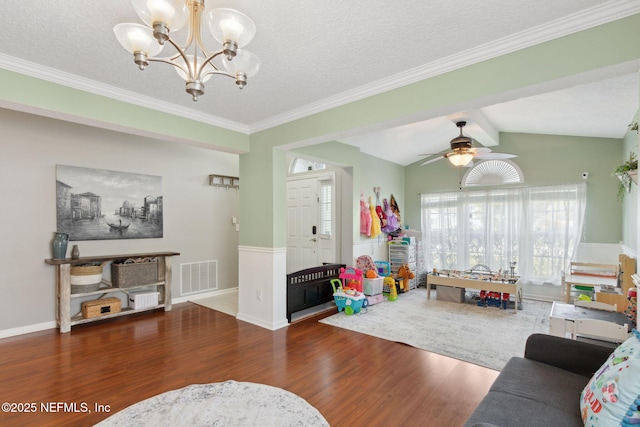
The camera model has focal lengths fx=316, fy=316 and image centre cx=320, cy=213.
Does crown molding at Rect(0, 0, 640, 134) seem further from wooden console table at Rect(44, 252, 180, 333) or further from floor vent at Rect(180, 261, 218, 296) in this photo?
floor vent at Rect(180, 261, 218, 296)

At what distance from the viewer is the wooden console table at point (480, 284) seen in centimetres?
459

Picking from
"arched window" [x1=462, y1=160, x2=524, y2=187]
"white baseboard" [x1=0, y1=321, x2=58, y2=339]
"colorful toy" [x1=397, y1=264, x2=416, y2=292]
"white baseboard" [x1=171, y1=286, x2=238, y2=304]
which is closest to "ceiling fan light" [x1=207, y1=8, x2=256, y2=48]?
"white baseboard" [x1=0, y1=321, x2=58, y2=339]

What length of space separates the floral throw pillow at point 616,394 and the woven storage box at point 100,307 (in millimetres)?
4705

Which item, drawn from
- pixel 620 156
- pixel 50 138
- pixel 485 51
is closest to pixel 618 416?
pixel 485 51

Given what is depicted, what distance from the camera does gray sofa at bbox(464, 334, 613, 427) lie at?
1440mm

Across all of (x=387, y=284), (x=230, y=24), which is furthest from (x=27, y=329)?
(x=387, y=284)

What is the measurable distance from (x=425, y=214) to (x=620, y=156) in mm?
3148

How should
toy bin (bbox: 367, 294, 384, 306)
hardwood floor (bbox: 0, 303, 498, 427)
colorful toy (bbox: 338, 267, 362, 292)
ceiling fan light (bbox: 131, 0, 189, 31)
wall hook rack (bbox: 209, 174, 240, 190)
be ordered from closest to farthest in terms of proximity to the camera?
1. ceiling fan light (bbox: 131, 0, 189, 31)
2. hardwood floor (bbox: 0, 303, 498, 427)
3. colorful toy (bbox: 338, 267, 362, 292)
4. toy bin (bbox: 367, 294, 384, 306)
5. wall hook rack (bbox: 209, 174, 240, 190)

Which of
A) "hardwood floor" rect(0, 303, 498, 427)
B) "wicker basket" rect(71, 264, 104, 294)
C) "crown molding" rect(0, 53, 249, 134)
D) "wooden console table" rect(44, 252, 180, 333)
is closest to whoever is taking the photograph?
"hardwood floor" rect(0, 303, 498, 427)

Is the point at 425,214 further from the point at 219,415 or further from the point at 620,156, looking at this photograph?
the point at 219,415

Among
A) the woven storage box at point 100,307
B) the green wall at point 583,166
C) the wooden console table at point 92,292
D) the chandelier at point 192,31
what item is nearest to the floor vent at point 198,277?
the wooden console table at point 92,292

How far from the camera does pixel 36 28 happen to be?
6.81 ft

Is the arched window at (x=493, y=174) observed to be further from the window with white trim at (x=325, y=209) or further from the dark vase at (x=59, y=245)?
the dark vase at (x=59, y=245)

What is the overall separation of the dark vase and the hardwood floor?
904 mm
